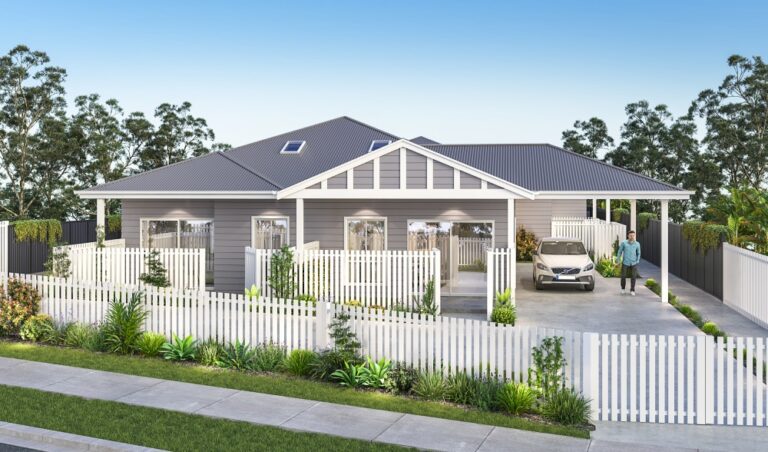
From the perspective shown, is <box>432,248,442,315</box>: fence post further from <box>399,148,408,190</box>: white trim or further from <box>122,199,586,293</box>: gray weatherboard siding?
<box>122,199,586,293</box>: gray weatherboard siding

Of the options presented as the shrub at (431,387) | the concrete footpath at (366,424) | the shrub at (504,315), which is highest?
the shrub at (504,315)

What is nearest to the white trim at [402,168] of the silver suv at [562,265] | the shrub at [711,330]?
the silver suv at [562,265]

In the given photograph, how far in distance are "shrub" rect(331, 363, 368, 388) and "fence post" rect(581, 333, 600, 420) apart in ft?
10.7

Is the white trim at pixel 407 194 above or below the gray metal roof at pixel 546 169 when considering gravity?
below

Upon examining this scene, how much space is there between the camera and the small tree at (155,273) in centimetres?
1950

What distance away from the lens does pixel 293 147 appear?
24.9 metres

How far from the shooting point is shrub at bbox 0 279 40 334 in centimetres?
1424

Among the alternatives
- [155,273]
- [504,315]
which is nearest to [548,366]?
[504,315]

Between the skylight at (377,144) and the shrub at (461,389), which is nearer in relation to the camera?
the shrub at (461,389)

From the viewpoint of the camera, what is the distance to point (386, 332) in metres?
11.3

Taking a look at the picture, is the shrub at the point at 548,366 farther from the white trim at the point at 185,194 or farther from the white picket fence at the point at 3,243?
the white picket fence at the point at 3,243

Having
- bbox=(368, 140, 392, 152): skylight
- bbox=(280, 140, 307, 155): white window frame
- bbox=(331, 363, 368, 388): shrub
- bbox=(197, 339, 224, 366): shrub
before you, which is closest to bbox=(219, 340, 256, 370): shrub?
bbox=(197, 339, 224, 366): shrub

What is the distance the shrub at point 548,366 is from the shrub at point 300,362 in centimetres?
364

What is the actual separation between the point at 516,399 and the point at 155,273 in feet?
41.5
